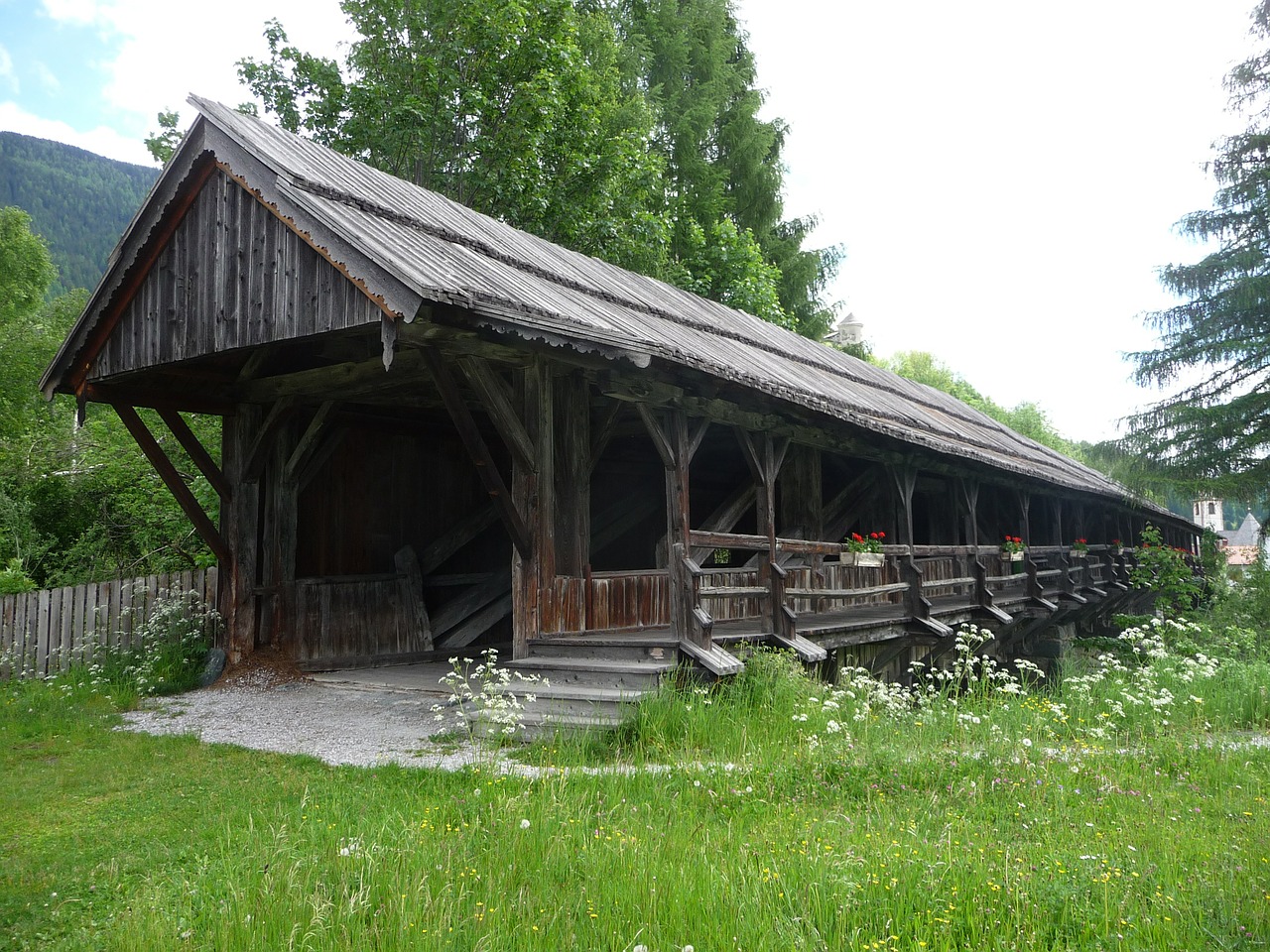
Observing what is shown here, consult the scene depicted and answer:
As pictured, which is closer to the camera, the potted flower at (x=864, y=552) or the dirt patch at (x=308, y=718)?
the dirt patch at (x=308, y=718)

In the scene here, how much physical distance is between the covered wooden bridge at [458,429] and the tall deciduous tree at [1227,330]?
16.5 ft

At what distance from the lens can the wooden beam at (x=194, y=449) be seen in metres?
9.73

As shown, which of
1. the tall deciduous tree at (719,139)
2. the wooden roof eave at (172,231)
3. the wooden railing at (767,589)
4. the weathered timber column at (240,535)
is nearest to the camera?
the wooden roof eave at (172,231)

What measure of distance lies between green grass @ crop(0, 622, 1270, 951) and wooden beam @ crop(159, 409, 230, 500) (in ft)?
11.3

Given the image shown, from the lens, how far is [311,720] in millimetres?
7863

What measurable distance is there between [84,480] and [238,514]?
8.39 m

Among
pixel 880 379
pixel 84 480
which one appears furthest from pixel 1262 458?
pixel 84 480

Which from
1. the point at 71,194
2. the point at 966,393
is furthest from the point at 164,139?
the point at 71,194

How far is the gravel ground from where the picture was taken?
655 centimetres

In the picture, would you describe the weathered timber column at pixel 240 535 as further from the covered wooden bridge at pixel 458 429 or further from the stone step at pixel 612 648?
the stone step at pixel 612 648

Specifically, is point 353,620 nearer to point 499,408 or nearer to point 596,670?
point 499,408

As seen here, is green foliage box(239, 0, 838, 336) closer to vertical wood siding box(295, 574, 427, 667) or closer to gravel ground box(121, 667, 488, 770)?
vertical wood siding box(295, 574, 427, 667)

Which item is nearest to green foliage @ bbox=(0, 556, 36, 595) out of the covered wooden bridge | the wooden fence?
the wooden fence

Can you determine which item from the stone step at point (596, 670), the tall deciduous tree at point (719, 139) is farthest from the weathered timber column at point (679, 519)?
the tall deciduous tree at point (719, 139)
